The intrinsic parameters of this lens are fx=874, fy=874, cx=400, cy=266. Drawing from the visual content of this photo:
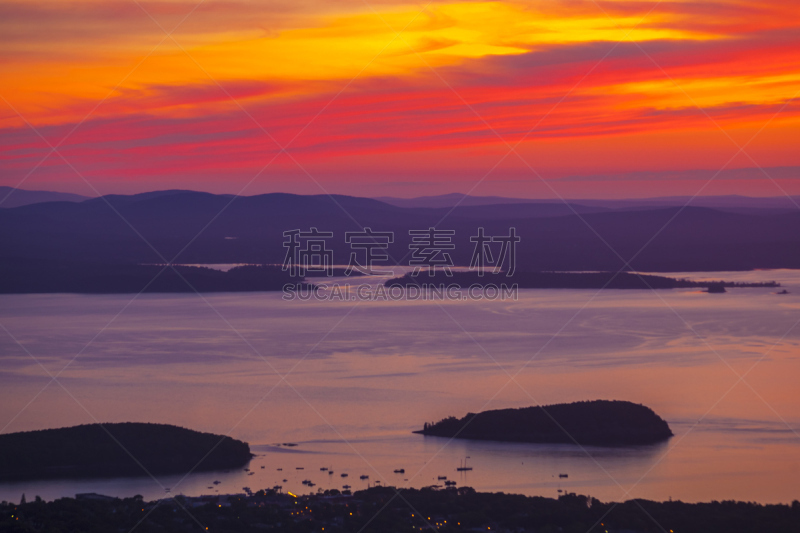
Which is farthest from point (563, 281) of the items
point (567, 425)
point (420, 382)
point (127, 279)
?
point (567, 425)

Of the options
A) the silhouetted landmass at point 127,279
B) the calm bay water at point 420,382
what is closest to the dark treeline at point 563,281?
the calm bay water at point 420,382

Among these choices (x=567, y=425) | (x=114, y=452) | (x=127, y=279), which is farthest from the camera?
(x=127, y=279)

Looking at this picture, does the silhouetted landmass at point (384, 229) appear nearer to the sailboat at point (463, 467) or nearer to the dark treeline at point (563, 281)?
the dark treeline at point (563, 281)

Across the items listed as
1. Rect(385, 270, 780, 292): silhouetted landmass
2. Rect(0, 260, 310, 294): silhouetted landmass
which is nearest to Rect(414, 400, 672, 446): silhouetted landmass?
Rect(385, 270, 780, 292): silhouetted landmass

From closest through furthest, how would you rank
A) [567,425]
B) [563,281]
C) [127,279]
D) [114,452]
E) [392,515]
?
[392,515] → [114,452] → [567,425] → [563,281] → [127,279]

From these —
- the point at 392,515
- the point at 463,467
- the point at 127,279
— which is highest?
the point at 127,279

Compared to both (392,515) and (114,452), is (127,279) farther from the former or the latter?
(392,515)

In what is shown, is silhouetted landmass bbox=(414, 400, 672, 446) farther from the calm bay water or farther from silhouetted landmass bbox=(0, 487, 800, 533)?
silhouetted landmass bbox=(0, 487, 800, 533)
